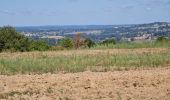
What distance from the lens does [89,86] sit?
41.5ft

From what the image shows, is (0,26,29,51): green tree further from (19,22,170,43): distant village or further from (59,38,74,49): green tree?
(59,38,74,49): green tree

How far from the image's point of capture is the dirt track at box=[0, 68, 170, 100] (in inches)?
446

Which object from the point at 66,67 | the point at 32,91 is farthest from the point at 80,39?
the point at 32,91

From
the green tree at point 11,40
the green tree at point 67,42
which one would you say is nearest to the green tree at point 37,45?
the green tree at point 11,40

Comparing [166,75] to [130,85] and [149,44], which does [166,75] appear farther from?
[149,44]

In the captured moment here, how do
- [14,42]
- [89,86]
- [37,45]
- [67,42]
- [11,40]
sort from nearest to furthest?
[89,86] < [11,40] < [14,42] < [37,45] < [67,42]

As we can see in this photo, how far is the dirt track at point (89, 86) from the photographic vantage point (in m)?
11.3

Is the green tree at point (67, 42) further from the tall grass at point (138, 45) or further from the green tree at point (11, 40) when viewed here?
the tall grass at point (138, 45)

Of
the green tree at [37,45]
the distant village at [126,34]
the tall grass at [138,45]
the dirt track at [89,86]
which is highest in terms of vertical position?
the dirt track at [89,86]

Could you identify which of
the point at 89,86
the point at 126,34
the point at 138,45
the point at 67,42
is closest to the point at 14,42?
the point at 67,42

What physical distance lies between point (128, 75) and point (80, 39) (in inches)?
870

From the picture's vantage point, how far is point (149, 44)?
30.8 m

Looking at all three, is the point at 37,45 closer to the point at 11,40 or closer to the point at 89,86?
the point at 11,40

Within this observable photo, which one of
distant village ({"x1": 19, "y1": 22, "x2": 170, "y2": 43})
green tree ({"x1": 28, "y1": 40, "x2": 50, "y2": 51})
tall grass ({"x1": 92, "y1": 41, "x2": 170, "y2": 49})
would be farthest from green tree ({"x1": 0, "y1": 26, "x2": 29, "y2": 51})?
tall grass ({"x1": 92, "y1": 41, "x2": 170, "y2": 49})
